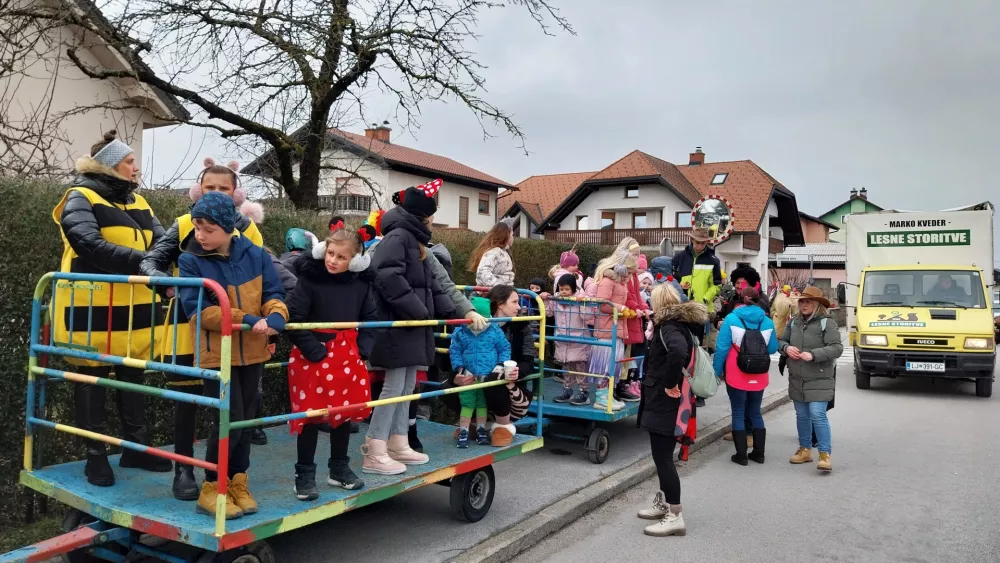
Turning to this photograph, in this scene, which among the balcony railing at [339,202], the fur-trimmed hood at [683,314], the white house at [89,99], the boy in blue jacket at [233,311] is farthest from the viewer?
the balcony railing at [339,202]

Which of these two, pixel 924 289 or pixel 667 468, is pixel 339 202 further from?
pixel 924 289

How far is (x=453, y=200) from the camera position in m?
43.1

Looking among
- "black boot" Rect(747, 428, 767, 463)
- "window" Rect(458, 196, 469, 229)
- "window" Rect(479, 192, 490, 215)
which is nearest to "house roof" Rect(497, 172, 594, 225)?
"window" Rect(479, 192, 490, 215)

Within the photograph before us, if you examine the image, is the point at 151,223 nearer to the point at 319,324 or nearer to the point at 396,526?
the point at 319,324

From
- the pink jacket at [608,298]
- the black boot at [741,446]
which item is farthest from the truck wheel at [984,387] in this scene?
the pink jacket at [608,298]

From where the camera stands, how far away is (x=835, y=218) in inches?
3105

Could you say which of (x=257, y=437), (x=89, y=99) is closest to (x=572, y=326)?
(x=257, y=437)

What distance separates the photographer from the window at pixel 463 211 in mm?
43688

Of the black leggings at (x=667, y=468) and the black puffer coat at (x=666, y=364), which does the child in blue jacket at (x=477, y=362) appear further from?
the black leggings at (x=667, y=468)

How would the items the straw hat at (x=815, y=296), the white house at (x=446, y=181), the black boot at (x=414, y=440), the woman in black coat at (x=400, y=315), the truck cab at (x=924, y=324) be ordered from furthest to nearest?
the white house at (x=446, y=181) → the truck cab at (x=924, y=324) → the straw hat at (x=815, y=296) → the black boot at (x=414, y=440) → the woman in black coat at (x=400, y=315)

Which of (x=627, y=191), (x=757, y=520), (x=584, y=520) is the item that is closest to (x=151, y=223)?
(x=584, y=520)

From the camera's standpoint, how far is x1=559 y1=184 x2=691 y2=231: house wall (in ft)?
135

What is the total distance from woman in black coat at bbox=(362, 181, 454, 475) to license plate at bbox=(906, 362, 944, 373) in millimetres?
10231

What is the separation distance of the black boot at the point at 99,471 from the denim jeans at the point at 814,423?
6.16 metres
